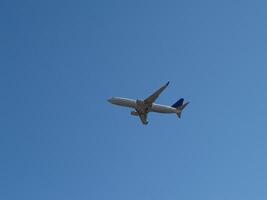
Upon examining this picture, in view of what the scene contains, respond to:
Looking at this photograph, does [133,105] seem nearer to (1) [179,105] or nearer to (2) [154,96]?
(2) [154,96]

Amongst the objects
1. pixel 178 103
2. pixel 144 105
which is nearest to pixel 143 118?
pixel 144 105

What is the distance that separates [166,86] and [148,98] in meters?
8.02

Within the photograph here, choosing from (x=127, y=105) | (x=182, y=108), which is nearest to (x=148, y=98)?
(x=127, y=105)

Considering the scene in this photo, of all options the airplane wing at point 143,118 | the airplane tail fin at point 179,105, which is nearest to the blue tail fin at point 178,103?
the airplane tail fin at point 179,105

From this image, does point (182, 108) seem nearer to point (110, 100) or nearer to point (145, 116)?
point (145, 116)

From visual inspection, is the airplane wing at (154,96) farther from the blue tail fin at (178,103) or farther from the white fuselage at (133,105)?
the blue tail fin at (178,103)

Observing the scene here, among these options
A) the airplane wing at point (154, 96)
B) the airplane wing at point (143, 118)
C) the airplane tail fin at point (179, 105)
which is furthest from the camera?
the airplane tail fin at point (179, 105)

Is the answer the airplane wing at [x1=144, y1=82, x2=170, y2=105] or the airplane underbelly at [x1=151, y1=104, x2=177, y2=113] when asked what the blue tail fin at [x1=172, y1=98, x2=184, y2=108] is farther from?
the airplane wing at [x1=144, y1=82, x2=170, y2=105]

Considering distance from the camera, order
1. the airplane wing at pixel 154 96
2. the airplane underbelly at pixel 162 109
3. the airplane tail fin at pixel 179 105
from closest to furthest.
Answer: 1. the airplane wing at pixel 154 96
2. the airplane underbelly at pixel 162 109
3. the airplane tail fin at pixel 179 105

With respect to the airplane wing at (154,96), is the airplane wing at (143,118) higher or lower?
lower

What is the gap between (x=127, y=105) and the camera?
181 metres

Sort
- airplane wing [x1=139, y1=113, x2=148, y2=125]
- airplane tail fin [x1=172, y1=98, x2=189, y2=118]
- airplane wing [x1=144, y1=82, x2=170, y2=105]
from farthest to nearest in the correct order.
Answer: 1. airplane tail fin [x1=172, y1=98, x2=189, y2=118]
2. airplane wing [x1=139, y1=113, x2=148, y2=125]
3. airplane wing [x1=144, y1=82, x2=170, y2=105]

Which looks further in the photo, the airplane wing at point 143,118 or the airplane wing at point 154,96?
the airplane wing at point 143,118

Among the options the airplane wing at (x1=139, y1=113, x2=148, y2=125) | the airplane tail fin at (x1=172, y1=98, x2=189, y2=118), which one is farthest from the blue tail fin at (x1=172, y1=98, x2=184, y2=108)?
the airplane wing at (x1=139, y1=113, x2=148, y2=125)
